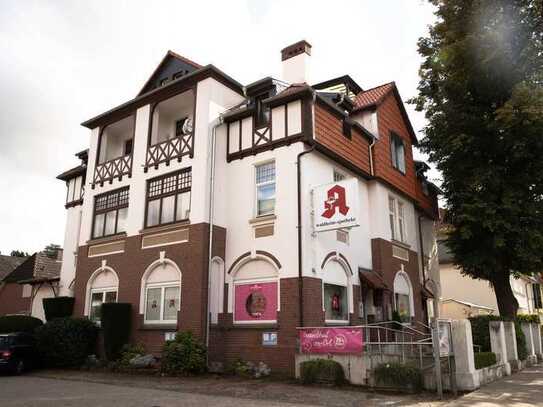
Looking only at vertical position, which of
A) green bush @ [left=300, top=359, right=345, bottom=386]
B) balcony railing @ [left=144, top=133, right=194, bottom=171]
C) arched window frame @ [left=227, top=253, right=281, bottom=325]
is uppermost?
balcony railing @ [left=144, top=133, right=194, bottom=171]

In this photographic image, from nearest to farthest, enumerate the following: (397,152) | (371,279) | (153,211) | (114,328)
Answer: (114,328) → (371,279) → (153,211) → (397,152)

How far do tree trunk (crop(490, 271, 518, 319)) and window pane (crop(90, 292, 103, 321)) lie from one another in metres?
17.1

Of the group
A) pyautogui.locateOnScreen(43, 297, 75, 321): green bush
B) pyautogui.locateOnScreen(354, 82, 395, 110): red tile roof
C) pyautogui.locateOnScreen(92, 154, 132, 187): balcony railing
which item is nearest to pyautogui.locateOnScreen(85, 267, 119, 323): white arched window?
pyautogui.locateOnScreen(43, 297, 75, 321): green bush

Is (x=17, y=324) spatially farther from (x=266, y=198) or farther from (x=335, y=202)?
(x=335, y=202)

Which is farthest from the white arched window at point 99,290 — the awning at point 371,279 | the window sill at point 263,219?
the awning at point 371,279

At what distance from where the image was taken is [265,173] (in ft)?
58.5

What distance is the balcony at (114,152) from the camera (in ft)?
70.4

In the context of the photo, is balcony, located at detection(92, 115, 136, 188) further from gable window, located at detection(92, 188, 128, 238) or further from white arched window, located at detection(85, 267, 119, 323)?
white arched window, located at detection(85, 267, 119, 323)

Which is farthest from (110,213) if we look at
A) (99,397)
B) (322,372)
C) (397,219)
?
(397,219)

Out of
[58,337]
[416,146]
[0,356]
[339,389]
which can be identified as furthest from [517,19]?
[0,356]

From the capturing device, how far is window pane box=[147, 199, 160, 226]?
19.5m

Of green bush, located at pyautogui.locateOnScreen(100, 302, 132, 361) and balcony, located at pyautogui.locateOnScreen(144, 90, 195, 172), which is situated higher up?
balcony, located at pyautogui.locateOnScreen(144, 90, 195, 172)

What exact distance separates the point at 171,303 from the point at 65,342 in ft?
14.9

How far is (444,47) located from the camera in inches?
768
